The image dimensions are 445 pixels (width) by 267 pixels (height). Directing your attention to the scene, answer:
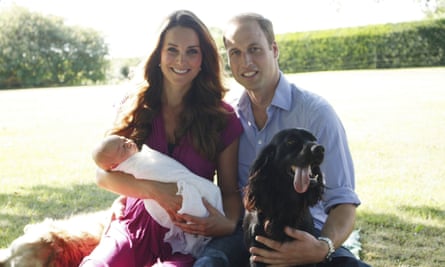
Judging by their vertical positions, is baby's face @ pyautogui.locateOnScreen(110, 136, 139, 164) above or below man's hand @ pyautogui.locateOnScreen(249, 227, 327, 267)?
above

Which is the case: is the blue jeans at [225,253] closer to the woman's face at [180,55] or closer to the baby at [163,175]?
the baby at [163,175]

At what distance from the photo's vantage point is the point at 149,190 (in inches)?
Result: 144

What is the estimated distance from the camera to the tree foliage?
34500 mm

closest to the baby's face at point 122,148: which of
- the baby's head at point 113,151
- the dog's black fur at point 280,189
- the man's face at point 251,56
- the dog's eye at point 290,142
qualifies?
the baby's head at point 113,151

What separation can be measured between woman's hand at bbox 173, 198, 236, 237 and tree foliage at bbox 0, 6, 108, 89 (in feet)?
110

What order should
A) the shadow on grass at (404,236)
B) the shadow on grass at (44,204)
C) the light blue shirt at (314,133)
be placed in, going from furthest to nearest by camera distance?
the shadow on grass at (44,204) → the shadow on grass at (404,236) → the light blue shirt at (314,133)

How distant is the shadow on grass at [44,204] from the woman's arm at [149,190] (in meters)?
2.09

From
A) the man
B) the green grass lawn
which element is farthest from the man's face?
the green grass lawn

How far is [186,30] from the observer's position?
12.8 ft

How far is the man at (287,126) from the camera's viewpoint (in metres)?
3.07

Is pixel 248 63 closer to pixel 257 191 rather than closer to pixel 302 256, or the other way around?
pixel 257 191

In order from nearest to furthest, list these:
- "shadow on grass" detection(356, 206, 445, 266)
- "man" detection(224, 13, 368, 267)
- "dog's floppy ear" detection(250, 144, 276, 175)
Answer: "dog's floppy ear" detection(250, 144, 276, 175)
"man" detection(224, 13, 368, 267)
"shadow on grass" detection(356, 206, 445, 266)

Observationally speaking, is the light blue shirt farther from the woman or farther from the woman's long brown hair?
the woman's long brown hair

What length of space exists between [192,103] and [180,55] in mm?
440
